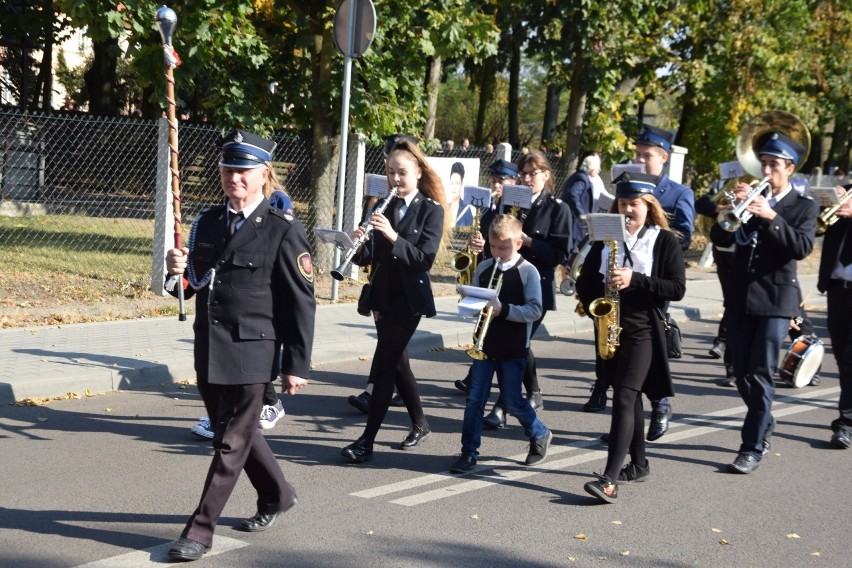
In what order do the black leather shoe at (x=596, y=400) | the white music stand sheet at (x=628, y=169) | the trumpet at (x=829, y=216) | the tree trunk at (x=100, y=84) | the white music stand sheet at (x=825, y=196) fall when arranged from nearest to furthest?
the white music stand sheet at (x=825, y=196) < the trumpet at (x=829, y=216) < the white music stand sheet at (x=628, y=169) < the black leather shoe at (x=596, y=400) < the tree trunk at (x=100, y=84)

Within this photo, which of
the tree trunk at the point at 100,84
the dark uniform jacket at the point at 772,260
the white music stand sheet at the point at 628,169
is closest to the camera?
the dark uniform jacket at the point at 772,260

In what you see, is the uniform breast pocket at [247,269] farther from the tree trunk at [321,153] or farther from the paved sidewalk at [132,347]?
the tree trunk at [321,153]

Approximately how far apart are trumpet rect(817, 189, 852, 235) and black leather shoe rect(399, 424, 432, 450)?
2.95 metres

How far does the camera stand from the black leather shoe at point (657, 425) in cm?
749

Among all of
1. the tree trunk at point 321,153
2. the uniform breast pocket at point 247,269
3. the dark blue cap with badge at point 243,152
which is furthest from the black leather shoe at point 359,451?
the tree trunk at point 321,153

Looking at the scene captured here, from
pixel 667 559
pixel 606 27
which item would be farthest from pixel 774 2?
pixel 667 559

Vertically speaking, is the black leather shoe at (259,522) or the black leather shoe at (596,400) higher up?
the black leather shoe at (596,400)

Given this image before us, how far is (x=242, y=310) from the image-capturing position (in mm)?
4855

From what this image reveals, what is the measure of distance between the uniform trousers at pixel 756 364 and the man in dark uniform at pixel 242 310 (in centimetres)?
316

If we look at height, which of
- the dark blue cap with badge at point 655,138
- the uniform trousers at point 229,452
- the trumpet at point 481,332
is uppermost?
the dark blue cap with badge at point 655,138

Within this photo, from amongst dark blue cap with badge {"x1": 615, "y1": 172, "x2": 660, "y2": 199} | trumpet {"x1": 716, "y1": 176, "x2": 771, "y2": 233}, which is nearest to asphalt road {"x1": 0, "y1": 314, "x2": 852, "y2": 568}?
trumpet {"x1": 716, "y1": 176, "x2": 771, "y2": 233}

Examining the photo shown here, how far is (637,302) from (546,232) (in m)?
1.87

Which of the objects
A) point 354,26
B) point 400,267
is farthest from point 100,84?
point 400,267

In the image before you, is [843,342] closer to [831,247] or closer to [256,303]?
[831,247]
